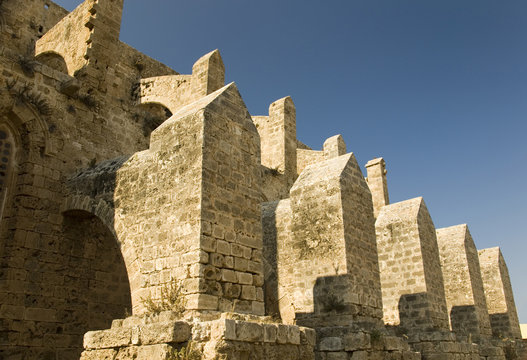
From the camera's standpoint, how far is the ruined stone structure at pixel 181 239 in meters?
5.05

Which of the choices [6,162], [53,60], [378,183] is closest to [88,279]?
[6,162]

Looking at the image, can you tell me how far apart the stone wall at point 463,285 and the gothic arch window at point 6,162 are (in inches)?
432

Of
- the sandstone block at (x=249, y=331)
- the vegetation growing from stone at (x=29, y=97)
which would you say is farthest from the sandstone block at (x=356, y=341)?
the vegetation growing from stone at (x=29, y=97)

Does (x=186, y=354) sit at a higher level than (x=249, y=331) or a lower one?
lower

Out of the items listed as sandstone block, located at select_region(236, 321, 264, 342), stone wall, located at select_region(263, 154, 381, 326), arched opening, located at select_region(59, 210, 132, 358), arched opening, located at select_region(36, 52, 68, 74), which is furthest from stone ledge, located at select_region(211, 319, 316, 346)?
arched opening, located at select_region(36, 52, 68, 74)

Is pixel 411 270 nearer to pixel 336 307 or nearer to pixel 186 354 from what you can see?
pixel 336 307

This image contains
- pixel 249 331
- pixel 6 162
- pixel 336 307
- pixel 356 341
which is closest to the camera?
pixel 249 331

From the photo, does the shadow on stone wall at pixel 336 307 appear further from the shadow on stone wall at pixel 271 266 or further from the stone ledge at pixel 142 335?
the stone ledge at pixel 142 335

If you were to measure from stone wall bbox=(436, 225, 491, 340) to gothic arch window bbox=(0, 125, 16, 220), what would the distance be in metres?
11.0

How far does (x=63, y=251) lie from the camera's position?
770 cm

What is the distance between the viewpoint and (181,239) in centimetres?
523

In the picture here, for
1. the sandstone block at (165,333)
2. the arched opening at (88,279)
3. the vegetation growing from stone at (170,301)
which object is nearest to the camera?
the sandstone block at (165,333)

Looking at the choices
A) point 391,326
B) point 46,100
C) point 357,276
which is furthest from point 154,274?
point 391,326

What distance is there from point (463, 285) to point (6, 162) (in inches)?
446
